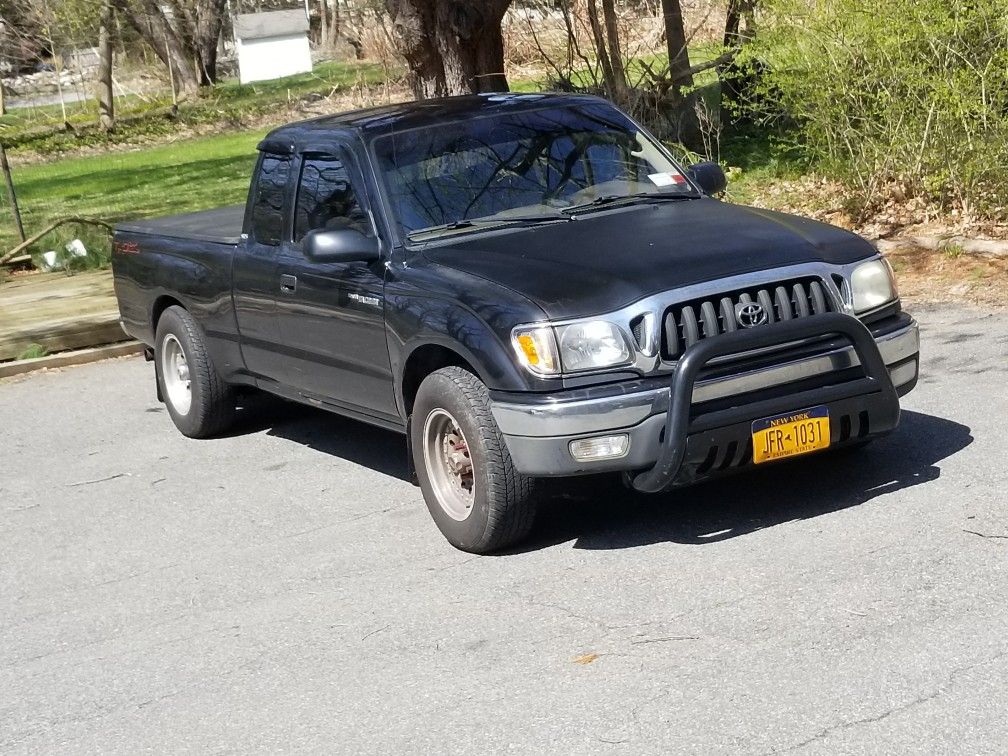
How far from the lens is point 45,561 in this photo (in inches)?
265

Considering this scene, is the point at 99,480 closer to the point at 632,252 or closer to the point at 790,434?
the point at 632,252

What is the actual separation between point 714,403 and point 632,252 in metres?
0.75

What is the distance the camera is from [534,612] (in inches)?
209

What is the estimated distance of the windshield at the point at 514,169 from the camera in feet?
21.7

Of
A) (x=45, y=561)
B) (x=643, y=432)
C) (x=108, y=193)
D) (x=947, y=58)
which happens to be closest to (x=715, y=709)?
(x=643, y=432)

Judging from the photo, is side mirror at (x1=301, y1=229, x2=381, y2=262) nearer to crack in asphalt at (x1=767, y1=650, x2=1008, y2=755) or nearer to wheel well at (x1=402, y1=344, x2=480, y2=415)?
wheel well at (x1=402, y1=344, x2=480, y2=415)

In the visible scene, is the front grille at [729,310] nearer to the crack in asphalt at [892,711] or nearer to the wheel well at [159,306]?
the crack in asphalt at [892,711]

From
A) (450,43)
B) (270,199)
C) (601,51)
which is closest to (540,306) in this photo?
(270,199)

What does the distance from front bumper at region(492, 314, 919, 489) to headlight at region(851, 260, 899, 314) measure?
0.92 ft

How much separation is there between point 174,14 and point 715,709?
4941cm

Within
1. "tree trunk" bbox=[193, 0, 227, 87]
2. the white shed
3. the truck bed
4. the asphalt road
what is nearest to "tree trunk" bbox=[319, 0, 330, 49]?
the white shed

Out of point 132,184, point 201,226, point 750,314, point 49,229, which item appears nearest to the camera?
point 750,314

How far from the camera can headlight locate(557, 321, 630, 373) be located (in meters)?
5.50

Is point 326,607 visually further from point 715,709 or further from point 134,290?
point 134,290
